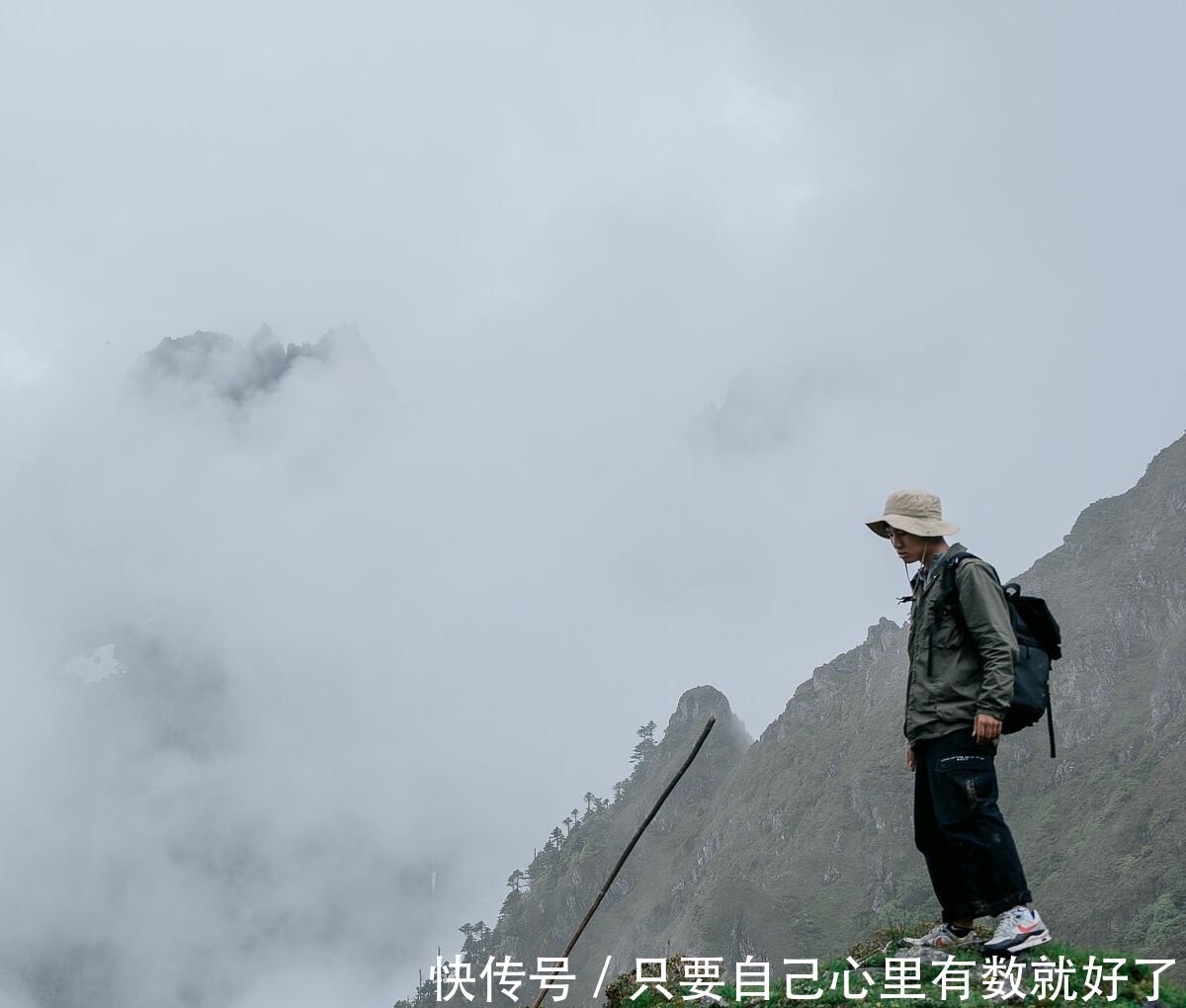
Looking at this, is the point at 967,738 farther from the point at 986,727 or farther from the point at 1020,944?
the point at 1020,944

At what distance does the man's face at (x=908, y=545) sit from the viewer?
344 inches

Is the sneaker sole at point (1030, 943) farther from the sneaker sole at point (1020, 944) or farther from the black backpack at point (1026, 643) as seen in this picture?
the black backpack at point (1026, 643)

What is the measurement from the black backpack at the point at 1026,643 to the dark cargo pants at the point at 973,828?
41cm

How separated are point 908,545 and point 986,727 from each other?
6.01 ft

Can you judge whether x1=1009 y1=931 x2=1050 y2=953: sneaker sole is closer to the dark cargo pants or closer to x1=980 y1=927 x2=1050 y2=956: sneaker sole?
x1=980 y1=927 x2=1050 y2=956: sneaker sole

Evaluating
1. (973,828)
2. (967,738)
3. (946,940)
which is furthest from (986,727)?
(946,940)

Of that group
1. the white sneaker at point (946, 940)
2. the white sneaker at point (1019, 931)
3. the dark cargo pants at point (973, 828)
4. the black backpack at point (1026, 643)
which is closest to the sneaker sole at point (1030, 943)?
the white sneaker at point (1019, 931)

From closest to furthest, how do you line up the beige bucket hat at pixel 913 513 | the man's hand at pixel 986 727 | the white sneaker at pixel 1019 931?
the man's hand at pixel 986 727 < the white sneaker at pixel 1019 931 < the beige bucket hat at pixel 913 513

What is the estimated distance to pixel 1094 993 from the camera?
758cm

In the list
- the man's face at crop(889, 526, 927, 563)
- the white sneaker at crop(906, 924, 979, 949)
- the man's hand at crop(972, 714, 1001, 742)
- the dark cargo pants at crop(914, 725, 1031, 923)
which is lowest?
the white sneaker at crop(906, 924, 979, 949)

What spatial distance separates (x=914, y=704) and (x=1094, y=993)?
249 cm

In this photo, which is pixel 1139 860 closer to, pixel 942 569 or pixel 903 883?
pixel 903 883

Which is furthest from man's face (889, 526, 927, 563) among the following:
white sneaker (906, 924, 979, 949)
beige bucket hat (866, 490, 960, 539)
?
white sneaker (906, 924, 979, 949)

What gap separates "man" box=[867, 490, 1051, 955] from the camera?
7.79 metres
